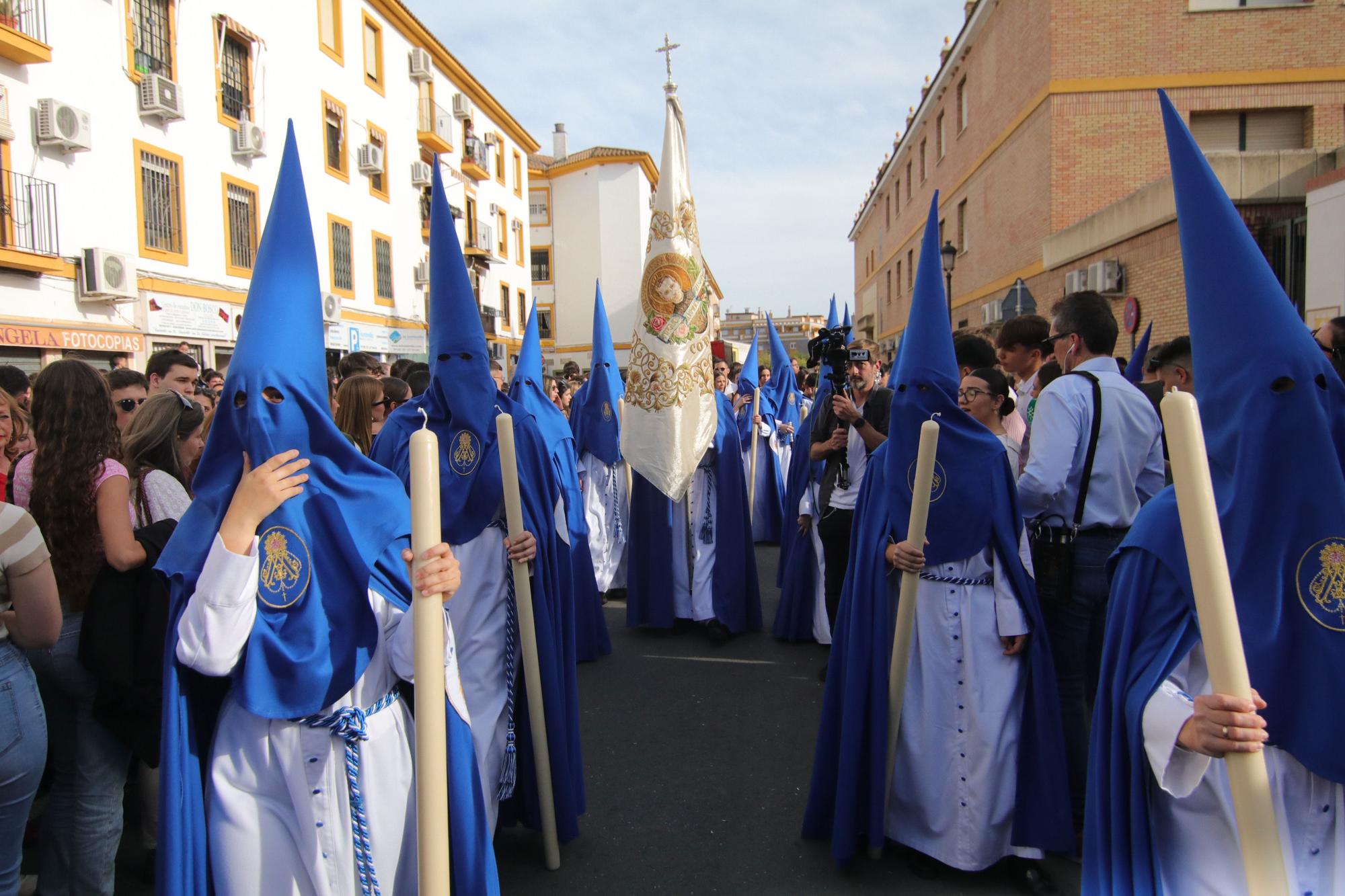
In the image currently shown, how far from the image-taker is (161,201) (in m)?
13.8

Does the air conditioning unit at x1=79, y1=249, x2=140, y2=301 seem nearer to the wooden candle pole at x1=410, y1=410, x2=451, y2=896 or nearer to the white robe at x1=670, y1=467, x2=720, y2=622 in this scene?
the white robe at x1=670, y1=467, x2=720, y2=622

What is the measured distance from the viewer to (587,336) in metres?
40.3

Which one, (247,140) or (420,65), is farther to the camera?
(420,65)

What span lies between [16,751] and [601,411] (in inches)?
215

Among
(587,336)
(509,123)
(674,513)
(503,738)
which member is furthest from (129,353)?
(587,336)

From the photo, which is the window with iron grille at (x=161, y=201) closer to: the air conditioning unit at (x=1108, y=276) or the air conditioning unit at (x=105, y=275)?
the air conditioning unit at (x=105, y=275)

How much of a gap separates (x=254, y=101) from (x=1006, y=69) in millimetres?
15881

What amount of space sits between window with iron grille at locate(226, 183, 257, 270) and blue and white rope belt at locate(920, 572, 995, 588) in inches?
613

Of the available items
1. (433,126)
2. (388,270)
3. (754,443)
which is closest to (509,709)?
(754,443)

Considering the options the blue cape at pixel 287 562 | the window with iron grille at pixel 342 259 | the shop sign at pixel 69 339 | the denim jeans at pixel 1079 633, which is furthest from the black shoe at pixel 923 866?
the window with iron grille at pixel 342 259

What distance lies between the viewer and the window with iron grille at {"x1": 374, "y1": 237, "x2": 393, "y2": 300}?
70.1ft

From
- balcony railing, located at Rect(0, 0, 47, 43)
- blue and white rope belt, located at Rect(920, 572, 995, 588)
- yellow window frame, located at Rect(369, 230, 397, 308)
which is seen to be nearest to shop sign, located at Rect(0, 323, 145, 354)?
balcony railing, located at Rect(0, 0, 47, 43)

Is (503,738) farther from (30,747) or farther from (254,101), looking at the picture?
(254,101)

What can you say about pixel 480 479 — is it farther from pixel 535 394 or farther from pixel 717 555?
pixel 717 555
